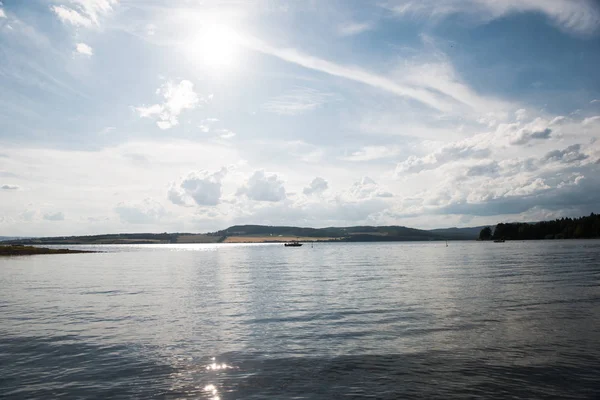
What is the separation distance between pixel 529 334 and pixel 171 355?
2444cm

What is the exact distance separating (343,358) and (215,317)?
17.3 m

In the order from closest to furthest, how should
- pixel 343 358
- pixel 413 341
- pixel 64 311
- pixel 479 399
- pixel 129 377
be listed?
pixel 479 399 → pixel 129 377 → pixel 343 358 → pixel 413 341 → pixel 64 311

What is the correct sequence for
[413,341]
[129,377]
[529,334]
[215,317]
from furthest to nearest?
[215,317] → [529,334] → [413,341] → [129,377]

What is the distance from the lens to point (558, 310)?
3809cm

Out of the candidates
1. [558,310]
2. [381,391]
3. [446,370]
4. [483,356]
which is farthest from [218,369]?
[558,310]

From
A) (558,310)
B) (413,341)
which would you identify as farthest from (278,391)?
(558,310)

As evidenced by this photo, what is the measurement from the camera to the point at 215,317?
37938mm

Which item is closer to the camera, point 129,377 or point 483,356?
point 129,377

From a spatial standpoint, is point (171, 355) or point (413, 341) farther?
point (413, 341)

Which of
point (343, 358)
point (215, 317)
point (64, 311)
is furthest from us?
point (64, 311)

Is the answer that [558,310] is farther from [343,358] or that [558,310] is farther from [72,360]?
[72,360]

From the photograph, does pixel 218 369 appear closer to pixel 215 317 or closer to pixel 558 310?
pixel 215 317

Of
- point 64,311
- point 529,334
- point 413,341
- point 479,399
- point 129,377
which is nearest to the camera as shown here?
point 479,399

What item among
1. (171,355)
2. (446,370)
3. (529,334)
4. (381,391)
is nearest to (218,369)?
(171,355)
